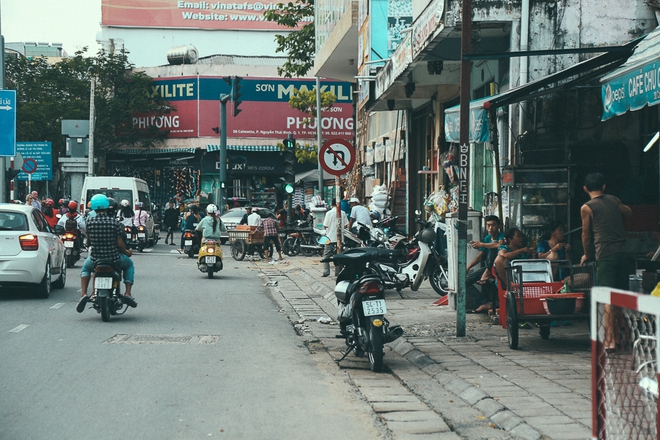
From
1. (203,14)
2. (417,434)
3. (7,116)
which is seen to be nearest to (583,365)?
(417,434)

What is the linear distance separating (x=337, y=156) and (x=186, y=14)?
48263 mm

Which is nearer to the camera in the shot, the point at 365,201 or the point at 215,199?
the point at 365,201

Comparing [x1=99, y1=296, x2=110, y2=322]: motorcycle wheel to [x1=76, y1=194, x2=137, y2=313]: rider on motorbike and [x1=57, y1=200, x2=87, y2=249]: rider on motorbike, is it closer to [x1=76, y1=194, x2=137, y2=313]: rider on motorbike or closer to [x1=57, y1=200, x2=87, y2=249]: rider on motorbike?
[x1=76, y1=194, x2=137, y2=313]: rider on motorbike

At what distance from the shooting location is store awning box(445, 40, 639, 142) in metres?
9.48

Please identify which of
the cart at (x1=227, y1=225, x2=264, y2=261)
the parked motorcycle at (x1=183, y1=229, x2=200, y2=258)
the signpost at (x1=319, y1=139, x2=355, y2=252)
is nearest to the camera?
the signpost at (x1=319, y1=139, x2=355, y2=252)

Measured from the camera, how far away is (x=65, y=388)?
283 inches

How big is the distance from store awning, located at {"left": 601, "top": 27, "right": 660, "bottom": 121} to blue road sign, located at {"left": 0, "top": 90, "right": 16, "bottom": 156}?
781 inches

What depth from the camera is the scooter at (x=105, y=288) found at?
1157cm

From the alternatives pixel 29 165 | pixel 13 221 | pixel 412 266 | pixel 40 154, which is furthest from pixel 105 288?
pixel 40 154

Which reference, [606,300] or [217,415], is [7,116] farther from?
[606,300]

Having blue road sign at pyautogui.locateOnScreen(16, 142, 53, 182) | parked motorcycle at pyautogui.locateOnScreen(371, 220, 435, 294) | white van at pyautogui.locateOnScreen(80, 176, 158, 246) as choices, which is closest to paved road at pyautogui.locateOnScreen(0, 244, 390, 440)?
parked motorcycle at pyautogui.locateOnScreen(371, 220, 435, 294)

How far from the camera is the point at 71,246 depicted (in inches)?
849

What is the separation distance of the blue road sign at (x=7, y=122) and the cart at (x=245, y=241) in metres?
6.61

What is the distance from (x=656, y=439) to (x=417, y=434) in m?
2.89
